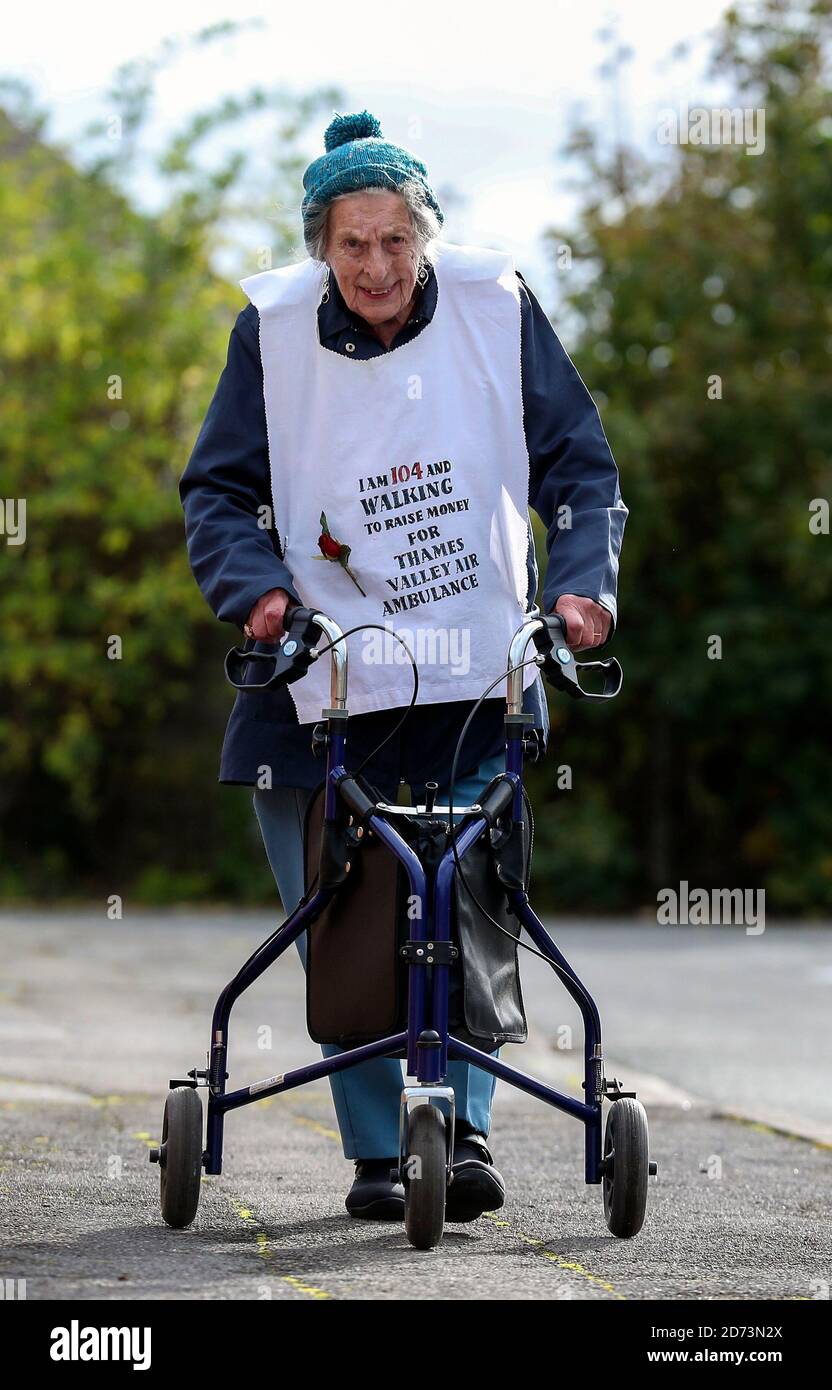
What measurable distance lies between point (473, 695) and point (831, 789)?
12.5m

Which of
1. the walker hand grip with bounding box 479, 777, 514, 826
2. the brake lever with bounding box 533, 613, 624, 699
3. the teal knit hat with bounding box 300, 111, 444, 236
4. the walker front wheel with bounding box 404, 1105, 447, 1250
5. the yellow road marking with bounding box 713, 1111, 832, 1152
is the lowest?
the yellow road marking with bounding box 713, 1111, 832, 1152

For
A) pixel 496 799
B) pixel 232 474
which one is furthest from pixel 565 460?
pixel 496 799

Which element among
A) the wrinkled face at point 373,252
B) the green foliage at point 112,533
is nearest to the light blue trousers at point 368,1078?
the wrinkled face at point 373,252

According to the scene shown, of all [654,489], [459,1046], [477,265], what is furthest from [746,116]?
[459,1046]

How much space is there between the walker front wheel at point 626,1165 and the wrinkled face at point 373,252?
1.56 meters

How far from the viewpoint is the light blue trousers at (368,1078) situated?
3.88 meters

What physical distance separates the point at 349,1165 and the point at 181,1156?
1.10 meters

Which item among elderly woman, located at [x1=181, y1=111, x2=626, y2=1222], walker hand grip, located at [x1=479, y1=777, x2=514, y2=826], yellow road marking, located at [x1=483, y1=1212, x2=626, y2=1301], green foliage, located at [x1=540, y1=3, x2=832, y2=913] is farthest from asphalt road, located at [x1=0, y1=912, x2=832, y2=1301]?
green foliage, located at [x1=540, y1=3, x2=832, y2=913]

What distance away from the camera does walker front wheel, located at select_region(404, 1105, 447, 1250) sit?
10.5 feet

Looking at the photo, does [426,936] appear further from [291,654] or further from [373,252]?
[373,252]

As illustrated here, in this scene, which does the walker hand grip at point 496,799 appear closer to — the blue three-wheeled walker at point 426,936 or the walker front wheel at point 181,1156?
the blue three-wheeled walker at point 426,936

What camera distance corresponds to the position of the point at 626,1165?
348 centimetres

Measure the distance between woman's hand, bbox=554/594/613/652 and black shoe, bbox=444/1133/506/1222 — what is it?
3.21ft

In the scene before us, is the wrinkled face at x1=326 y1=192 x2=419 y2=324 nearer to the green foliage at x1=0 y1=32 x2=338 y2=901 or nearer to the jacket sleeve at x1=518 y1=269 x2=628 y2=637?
the jacket sleeve at x1=518 y1=269 x2=628 y2=637
